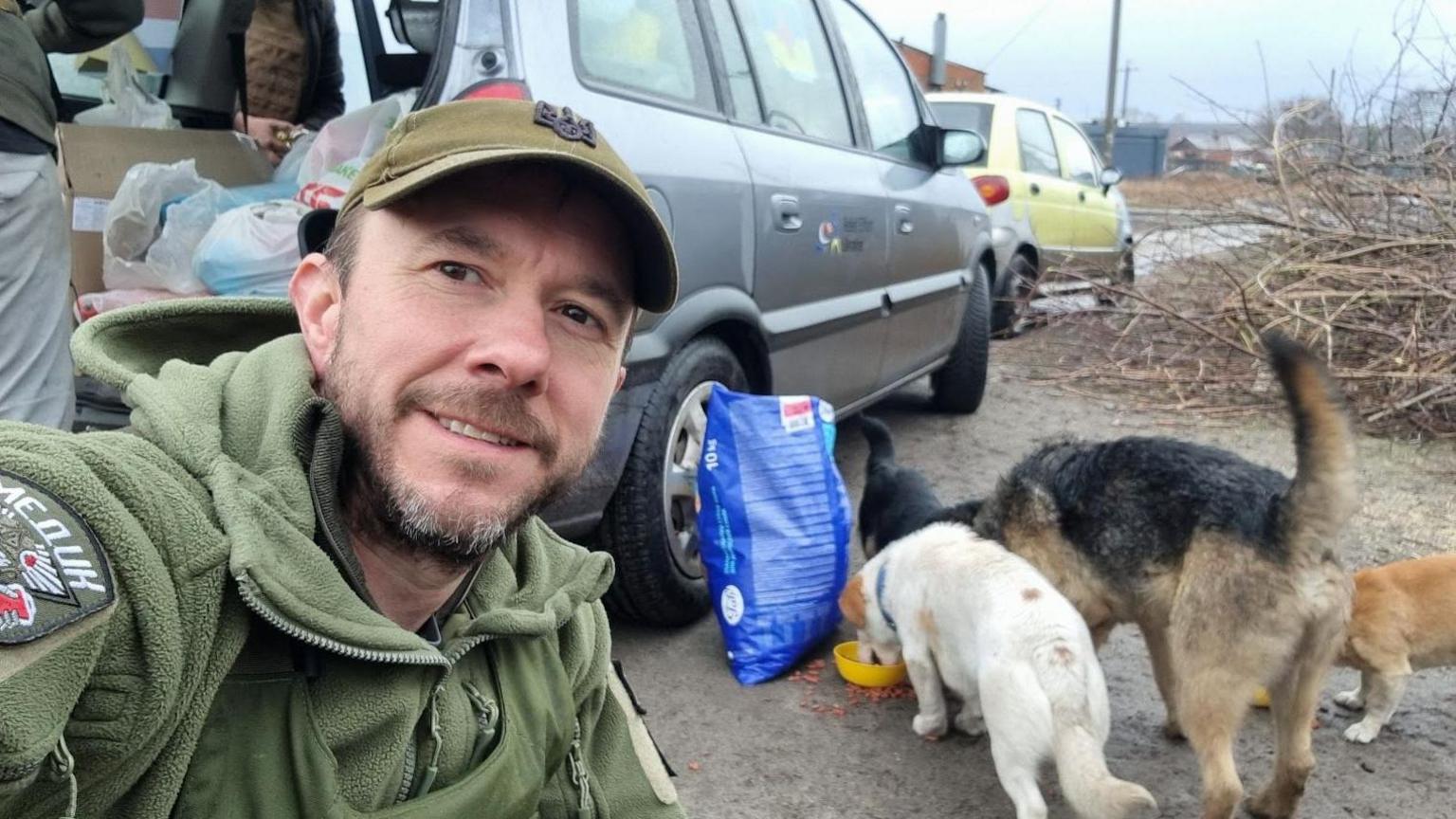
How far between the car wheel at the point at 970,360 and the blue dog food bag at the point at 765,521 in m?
3.17

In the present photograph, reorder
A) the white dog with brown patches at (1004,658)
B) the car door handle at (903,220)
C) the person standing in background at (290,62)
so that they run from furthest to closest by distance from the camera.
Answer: the car door handle at (903,220), the person standing in background at (290,62), the white dog with brown patches at (1004,658)

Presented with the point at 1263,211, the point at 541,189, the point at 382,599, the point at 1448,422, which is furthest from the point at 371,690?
the point at 1263,211

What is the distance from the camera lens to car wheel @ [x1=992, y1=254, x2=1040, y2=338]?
26.7ft

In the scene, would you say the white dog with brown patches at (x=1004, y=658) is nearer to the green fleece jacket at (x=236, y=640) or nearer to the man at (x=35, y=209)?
the green fleece jacket at (x=236, y=640)

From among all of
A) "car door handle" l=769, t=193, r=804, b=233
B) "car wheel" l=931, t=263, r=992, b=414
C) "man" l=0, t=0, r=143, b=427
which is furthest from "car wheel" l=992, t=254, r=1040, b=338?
"man" l=0, t=0, r=143, b=427

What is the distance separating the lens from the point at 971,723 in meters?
3.09

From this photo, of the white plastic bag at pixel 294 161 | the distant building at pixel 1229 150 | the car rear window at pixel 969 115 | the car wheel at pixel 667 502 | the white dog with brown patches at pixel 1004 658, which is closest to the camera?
the white dog with brown patches at pixel 1004 658

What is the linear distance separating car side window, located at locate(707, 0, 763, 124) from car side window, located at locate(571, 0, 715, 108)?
128 mm

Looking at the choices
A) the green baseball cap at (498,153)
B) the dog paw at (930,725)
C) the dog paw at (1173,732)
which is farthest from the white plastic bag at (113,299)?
the dog paw at (1173,732)

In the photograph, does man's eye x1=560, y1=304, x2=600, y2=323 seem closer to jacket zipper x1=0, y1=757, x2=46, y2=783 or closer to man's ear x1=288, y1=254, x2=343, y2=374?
man's ear x1=288, y1=254, x2=343, y2=374

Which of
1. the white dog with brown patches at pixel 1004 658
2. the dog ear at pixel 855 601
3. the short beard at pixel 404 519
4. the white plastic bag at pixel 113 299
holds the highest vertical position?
the short beard at pixel 404 519

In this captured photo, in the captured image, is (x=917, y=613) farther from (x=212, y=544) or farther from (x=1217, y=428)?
(x=1217, y=428)

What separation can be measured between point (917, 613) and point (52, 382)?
2710 millimetres

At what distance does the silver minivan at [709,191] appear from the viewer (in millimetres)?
2818
